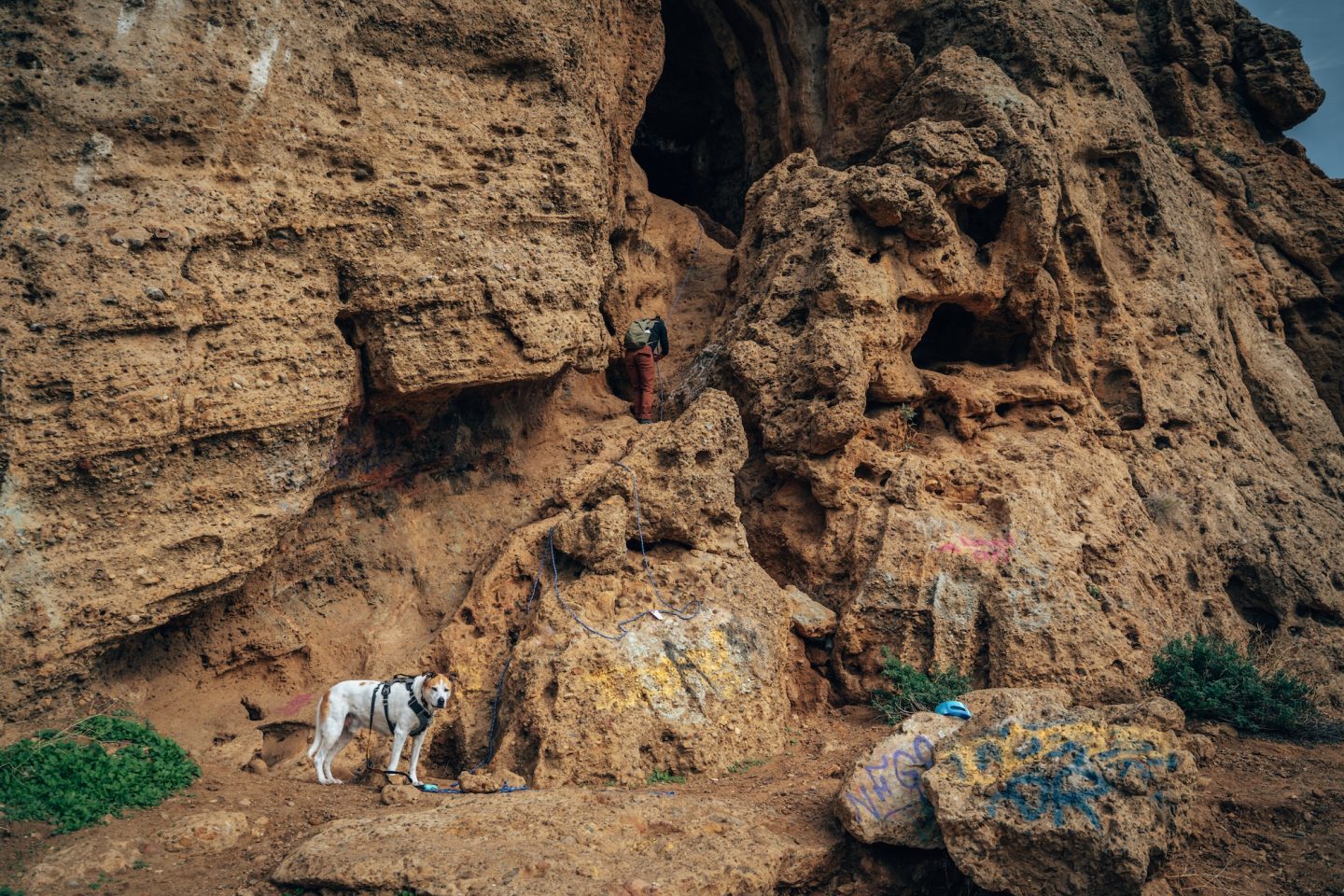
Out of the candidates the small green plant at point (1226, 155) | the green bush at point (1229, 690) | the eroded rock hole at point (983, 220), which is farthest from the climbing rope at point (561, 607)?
the small green plant at point (1226, 155)

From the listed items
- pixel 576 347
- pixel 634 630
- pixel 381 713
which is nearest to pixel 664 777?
pixel 634 630

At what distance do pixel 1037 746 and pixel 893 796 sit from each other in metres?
0.77

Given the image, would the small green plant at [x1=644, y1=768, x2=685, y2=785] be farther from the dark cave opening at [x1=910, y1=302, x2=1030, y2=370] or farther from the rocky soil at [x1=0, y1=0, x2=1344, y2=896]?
the dark cave opening at [x1=910, y1=302, x2=1030, y2=370]

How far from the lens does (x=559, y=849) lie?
4.39 meters

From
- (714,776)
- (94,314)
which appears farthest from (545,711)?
(94,314)

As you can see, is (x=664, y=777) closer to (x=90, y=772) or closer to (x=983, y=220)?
(x=90, y=772)

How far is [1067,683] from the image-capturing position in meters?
6.62

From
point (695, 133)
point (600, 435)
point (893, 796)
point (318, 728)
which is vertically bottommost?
point (318, 728)

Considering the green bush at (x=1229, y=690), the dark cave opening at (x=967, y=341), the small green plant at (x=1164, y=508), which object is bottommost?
the green bush at (x=1229, y=690)

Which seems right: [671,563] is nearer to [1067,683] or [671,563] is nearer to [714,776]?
[714,776]

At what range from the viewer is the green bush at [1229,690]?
6.64 meters

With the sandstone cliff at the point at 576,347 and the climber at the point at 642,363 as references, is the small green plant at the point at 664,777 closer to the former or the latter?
the sandstone cliff at the point at 576,347

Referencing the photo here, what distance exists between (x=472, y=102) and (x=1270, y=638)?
8207 mm

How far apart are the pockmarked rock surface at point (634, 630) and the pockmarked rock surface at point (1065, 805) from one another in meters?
1.72
